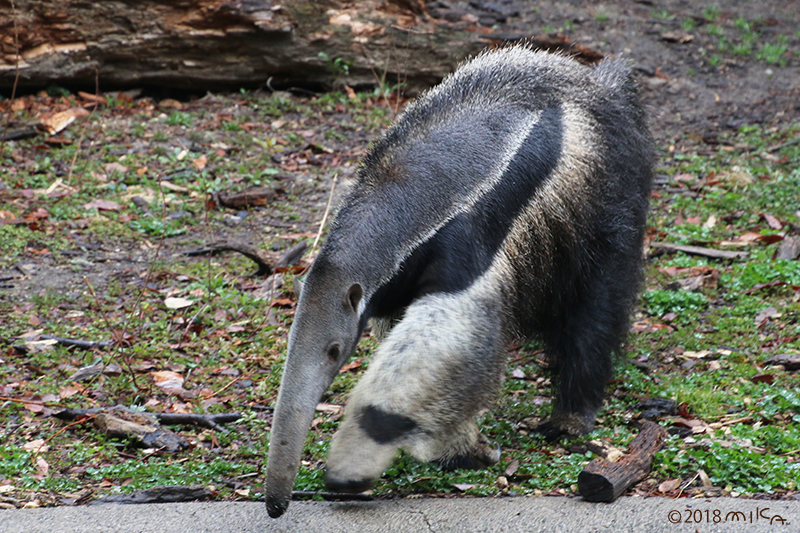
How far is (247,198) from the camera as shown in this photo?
7359 mm

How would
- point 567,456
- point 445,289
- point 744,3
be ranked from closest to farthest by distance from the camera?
point 445,289, point 567,456, point 744,3

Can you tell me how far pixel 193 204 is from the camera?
7.40 m

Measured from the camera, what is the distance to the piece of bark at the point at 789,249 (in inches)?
240

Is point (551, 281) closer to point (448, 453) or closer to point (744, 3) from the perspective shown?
point (448, 453)

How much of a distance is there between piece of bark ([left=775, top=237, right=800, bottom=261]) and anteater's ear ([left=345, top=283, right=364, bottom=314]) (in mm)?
4098

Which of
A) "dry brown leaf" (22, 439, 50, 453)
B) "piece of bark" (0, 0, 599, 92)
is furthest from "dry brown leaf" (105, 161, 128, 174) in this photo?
"dry brown leaf" (22, 439, 50, 453)

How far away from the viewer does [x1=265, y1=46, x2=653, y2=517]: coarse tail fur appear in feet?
11.4

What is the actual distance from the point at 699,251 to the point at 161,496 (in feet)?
15.2

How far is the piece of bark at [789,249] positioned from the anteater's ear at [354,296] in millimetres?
4098

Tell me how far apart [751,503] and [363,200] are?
2.18 meters

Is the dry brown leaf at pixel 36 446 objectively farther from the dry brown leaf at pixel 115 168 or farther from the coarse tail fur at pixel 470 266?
the dry brown leaf at pixel 115 168

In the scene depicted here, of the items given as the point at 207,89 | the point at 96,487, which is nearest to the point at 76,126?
the point at 207,89

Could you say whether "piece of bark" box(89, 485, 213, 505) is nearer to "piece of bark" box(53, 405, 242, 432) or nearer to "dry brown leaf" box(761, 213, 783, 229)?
"piece of bark" box(53, 405, 242, 432)

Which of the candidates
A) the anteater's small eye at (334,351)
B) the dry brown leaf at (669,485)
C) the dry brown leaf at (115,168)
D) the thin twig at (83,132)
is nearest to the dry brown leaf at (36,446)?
the anteater's small eye at (334,351)
